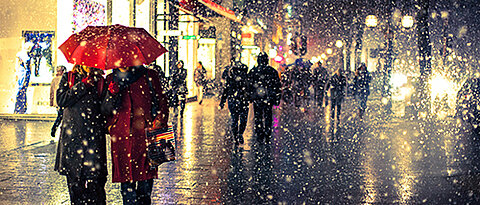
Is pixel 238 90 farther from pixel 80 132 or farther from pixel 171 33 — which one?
pixel 171 33

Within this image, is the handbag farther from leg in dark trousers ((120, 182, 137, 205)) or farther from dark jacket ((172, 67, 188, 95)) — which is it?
dark jacket ((172, 67, 188, 95))

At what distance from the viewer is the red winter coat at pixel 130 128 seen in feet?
16.2

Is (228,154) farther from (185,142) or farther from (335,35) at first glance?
(335,35)

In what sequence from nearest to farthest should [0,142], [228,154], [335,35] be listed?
[228,154] < [0,142] < [335,35]

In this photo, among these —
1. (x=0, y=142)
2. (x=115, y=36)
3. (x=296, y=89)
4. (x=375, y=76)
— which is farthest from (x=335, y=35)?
(x=115, y=36)

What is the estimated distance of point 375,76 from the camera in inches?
1336

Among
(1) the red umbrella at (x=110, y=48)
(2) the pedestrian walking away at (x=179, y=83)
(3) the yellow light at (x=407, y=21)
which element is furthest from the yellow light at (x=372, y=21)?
(1) the red umbrella at (x=110, y=48)

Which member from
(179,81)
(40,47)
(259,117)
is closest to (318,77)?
(179,81)

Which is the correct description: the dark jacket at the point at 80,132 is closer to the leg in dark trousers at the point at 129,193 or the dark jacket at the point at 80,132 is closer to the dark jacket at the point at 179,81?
the leg in dark trousers at the point at 129,193

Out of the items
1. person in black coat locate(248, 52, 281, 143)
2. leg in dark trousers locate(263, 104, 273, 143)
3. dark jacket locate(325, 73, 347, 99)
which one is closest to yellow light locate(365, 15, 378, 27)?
dark jacket locate(325, 73, 347, 99)

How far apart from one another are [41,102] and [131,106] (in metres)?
13.5

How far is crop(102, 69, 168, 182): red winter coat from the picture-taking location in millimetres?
4926

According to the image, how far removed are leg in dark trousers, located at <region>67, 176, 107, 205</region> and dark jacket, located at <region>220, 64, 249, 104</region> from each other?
622 cm

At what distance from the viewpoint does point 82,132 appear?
5094 mm
